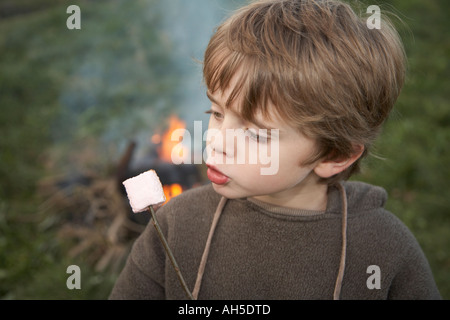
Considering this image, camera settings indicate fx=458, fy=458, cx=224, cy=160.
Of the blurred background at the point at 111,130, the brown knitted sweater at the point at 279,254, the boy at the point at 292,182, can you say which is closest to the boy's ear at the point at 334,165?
the boy at the point at 292,182

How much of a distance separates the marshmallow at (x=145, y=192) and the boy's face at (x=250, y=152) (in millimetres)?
228

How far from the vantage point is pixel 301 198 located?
1391 mm

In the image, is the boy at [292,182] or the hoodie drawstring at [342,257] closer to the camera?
the boy at [292,182]

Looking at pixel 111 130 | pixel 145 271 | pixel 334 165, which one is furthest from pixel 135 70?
pixel 334 165

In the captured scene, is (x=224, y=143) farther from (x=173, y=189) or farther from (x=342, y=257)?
(x=173, y=189)

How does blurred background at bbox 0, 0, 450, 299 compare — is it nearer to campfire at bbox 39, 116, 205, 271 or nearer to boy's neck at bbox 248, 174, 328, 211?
campfire at bbox 39, 116, 205, 271

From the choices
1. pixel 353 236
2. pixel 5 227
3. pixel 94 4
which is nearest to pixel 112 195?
pixel 5 227

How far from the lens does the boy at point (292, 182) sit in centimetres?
115

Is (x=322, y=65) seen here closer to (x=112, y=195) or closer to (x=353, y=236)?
(x=353, y=236)

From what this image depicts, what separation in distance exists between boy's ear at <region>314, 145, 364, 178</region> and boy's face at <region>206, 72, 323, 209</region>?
90mm

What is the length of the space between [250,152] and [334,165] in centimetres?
31

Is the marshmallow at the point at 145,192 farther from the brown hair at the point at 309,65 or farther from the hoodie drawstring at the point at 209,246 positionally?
the hoodie drawstring at the point at 209,246

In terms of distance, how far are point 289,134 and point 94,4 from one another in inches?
170

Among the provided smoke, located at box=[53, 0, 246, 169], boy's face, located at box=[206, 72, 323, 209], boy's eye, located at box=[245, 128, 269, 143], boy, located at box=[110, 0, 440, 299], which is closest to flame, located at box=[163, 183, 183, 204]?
smoke, located at box=[53, 0, 246, 169]
